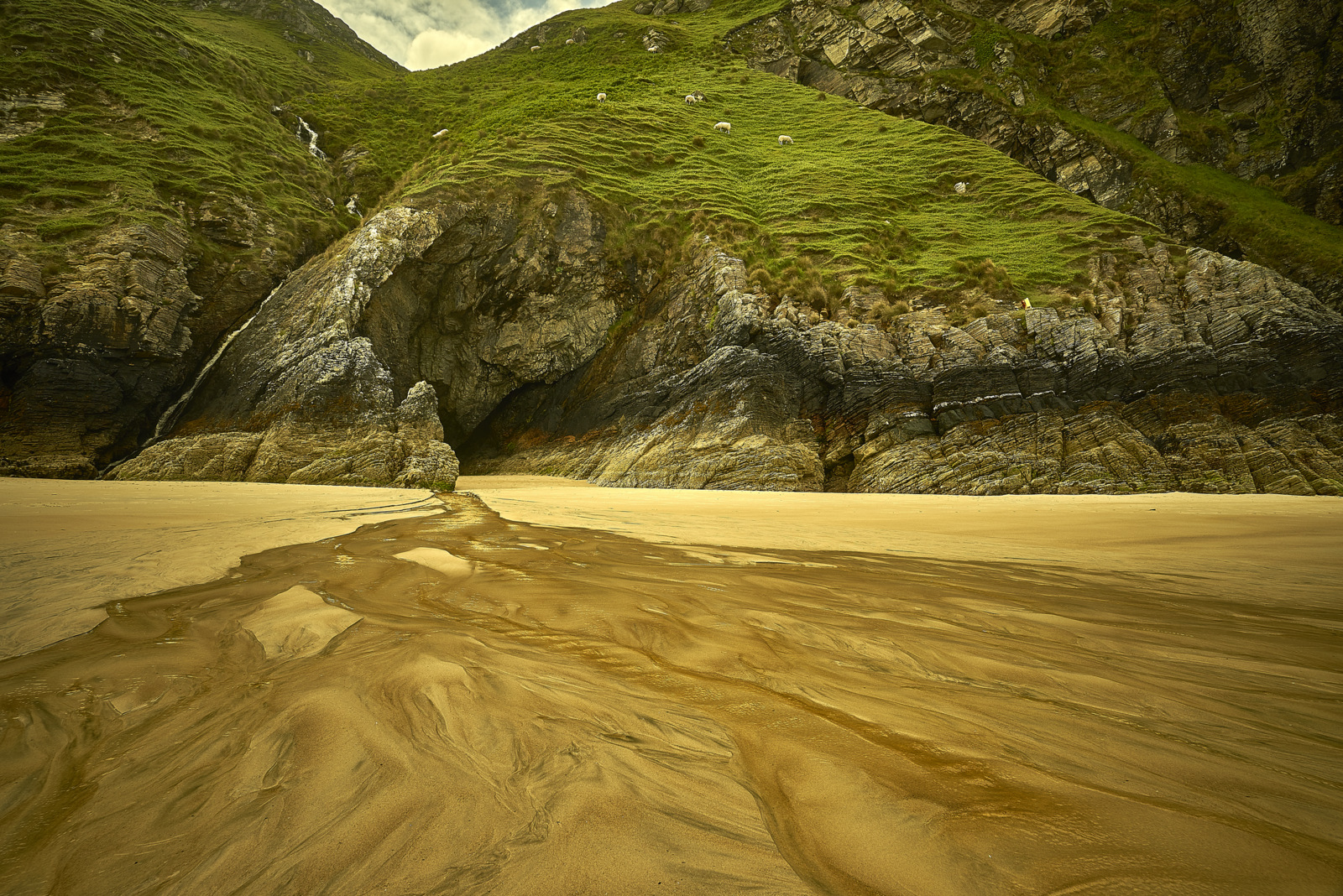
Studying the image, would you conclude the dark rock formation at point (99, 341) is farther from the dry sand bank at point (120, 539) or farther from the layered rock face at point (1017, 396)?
the layered rock face at point (1017, 396)

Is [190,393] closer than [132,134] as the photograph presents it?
Yes

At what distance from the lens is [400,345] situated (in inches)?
611

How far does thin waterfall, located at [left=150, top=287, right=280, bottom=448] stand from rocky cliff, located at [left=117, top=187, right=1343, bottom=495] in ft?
1.53

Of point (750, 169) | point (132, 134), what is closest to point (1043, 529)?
point (750, 169)

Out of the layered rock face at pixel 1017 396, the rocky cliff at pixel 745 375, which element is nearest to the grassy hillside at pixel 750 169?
the rocky cliff at pixel 745 375

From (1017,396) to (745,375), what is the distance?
5.88 m

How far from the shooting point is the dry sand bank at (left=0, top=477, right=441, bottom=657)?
6.71 feet

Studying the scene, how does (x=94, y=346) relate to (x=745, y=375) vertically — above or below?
below

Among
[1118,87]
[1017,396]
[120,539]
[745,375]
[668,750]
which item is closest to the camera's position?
[668,750]

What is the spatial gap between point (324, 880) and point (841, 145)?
28216 mm

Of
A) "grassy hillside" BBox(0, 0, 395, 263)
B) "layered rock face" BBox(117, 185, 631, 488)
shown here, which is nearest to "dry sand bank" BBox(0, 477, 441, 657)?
"layered rock face" BBox(117, 185, 631, 488)

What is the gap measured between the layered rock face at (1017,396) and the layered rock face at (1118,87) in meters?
14.1

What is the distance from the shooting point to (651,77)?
98.2 feet

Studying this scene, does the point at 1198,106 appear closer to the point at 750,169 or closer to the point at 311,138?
the point at 750,169
